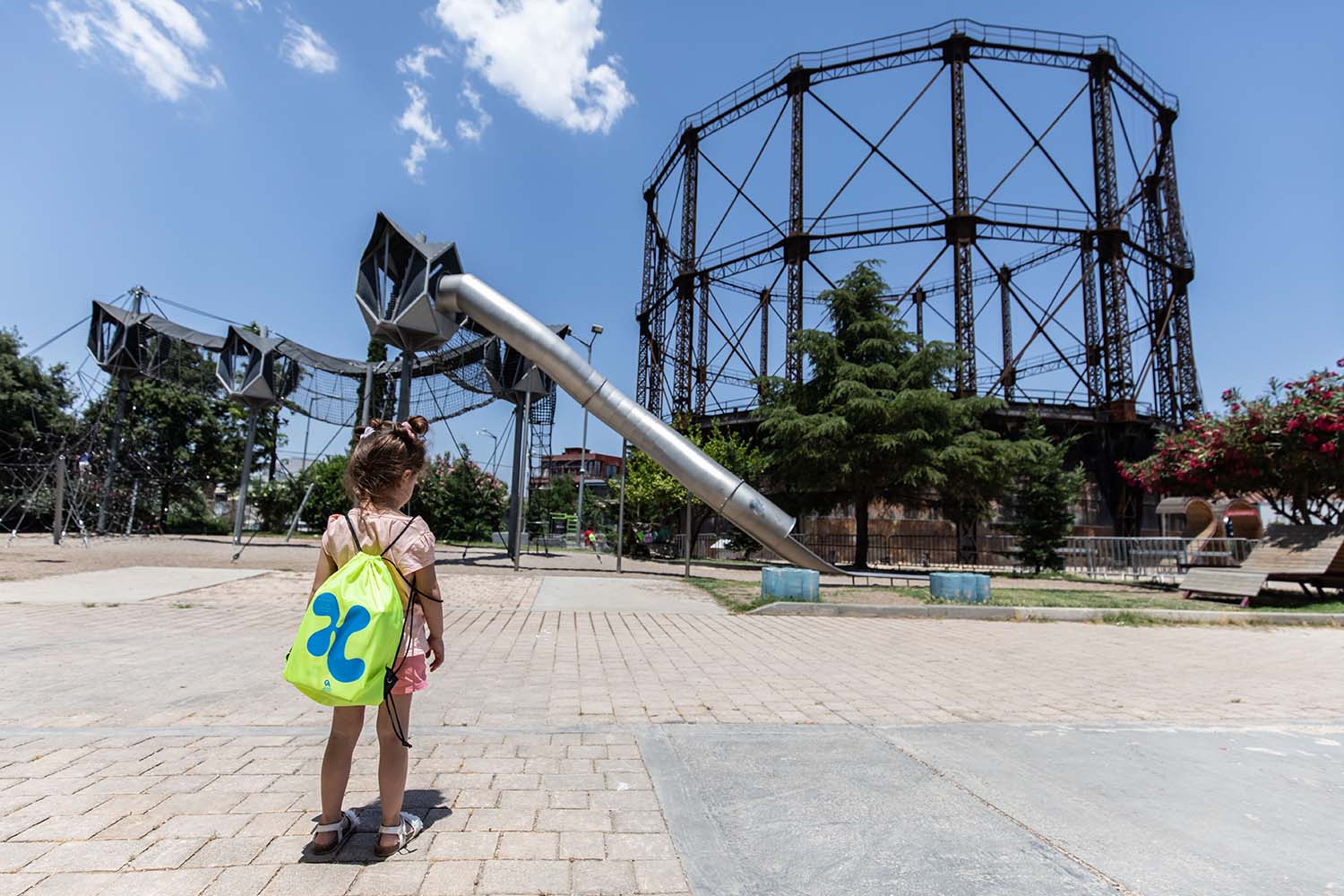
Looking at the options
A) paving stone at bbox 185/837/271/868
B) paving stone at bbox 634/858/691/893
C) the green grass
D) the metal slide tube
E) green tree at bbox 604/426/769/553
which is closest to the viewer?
paving stone at bbox 634/858/691/893

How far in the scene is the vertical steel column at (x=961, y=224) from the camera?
92.1ft

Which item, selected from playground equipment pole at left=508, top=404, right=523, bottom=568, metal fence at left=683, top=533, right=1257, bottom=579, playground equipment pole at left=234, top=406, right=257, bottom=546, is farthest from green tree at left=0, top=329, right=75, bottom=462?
metal fence at left=683, top=533, right=1257, bottom=579

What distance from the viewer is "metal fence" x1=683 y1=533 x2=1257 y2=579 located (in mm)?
19516

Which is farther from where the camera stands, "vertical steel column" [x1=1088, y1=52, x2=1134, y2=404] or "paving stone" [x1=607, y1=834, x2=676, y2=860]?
"vertical steel column" [x1=1088, y1=52, x2=1134, y2=404]

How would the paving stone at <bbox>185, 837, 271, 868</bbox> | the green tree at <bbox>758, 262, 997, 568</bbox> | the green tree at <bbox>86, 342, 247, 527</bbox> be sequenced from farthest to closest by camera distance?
the green tree at <bbox>86, 342, 247, 527</bbox>
the green tree at <bbox>758, 262, 997, 568</bbox>
the paving stone at <bbox>185, 837, 271, 868</bbox>

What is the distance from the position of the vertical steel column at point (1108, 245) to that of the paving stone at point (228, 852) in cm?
3253

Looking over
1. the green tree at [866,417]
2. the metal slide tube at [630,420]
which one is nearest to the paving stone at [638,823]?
the metal slide tube at [630,420]

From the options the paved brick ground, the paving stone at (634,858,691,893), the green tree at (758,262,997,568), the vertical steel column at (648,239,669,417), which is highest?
the vertical steel column at (648,239,669,417)

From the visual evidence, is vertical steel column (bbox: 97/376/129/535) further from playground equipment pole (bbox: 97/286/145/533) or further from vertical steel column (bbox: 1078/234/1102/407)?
vertical steel column (bbox: 1078/234/1102/407)

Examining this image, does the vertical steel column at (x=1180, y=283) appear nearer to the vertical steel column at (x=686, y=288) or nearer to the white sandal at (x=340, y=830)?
the vertical steel column at (x=686, y=288)

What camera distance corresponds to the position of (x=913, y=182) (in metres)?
30.4

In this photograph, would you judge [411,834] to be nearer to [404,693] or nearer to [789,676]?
[404,693]

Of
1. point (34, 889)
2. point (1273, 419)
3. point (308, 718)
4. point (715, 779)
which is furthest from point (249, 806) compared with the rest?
point (1273, 419)

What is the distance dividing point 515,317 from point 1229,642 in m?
15.2
